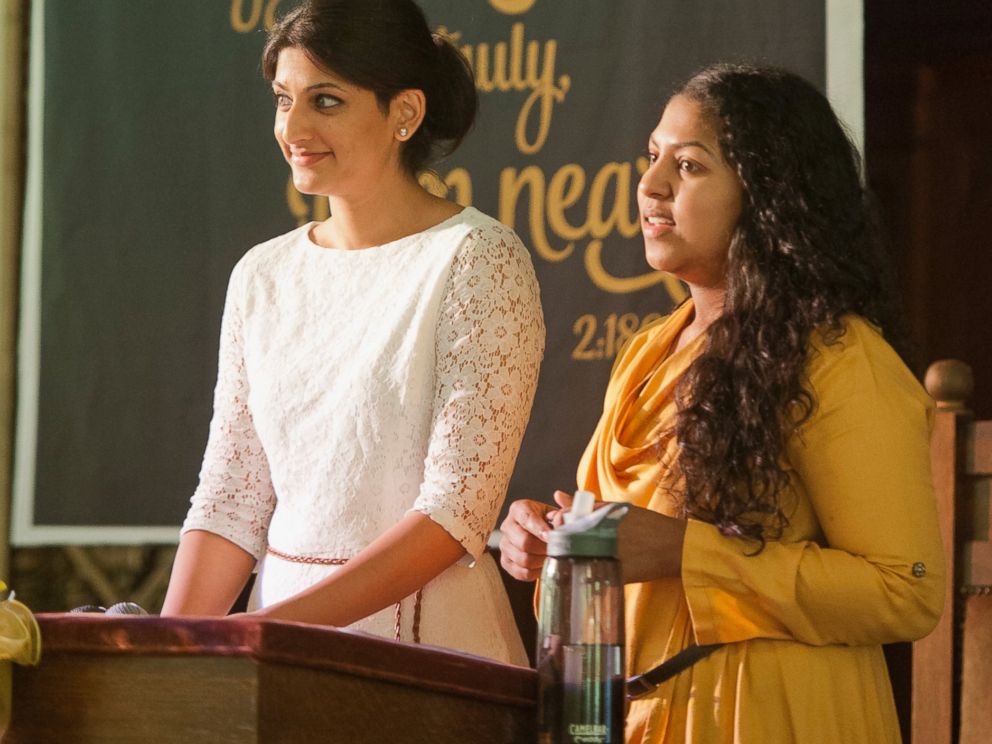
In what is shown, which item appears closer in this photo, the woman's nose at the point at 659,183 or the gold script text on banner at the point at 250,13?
the woman's nose at the point at 659,183

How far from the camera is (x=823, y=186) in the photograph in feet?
5.43

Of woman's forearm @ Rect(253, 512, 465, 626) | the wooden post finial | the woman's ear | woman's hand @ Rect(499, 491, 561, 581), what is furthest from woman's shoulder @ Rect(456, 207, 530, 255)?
the wooden post finial

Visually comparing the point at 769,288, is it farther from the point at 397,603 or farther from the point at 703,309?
the point at 397,603

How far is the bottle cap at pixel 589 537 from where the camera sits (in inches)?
46.8

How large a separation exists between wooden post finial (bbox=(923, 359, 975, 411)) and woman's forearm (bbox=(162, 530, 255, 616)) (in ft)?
3.19

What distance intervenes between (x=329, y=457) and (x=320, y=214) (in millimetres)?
963

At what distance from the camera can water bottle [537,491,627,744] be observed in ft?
3.82

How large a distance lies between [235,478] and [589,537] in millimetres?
932

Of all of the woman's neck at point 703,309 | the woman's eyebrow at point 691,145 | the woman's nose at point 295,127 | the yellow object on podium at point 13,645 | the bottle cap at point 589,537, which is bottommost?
the yellow object on podium at point 13,645

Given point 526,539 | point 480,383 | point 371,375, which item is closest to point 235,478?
point 371,375

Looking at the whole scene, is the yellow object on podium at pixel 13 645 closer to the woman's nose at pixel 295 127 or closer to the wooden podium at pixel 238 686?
the wooden podium at pixel 238 686

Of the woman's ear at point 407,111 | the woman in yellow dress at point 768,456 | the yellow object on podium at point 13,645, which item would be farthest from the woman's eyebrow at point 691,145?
the yellow object on podium at point 13,645

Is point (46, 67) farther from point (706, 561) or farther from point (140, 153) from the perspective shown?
point (706, 561)

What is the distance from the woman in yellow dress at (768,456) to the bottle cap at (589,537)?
0.81 ft
